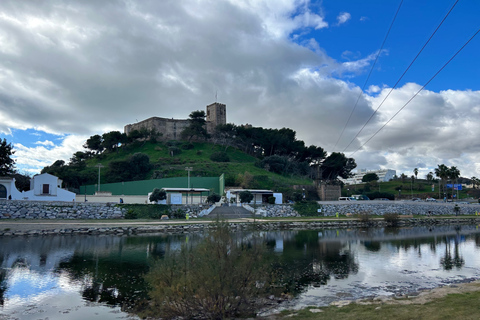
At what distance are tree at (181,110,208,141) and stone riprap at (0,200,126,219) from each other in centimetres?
5487

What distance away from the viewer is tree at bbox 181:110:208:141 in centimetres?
9295

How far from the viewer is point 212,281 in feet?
26.7

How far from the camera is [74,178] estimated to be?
6141 centimetres

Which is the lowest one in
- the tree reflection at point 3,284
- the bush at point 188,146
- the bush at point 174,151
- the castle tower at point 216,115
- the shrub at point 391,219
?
the shrub at point 391,219

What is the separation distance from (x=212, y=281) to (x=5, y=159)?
49.7 metres

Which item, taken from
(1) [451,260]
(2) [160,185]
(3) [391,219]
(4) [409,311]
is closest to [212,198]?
(2) [160,185]

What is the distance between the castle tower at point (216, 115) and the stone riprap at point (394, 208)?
193 feet

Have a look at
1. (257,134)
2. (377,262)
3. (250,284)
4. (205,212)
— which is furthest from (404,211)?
(250,284)

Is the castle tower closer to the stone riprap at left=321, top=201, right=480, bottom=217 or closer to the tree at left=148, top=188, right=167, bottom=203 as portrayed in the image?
the stone riprap at left=321, top=201, right=480, bottom=217

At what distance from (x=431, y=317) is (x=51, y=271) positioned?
15279mm

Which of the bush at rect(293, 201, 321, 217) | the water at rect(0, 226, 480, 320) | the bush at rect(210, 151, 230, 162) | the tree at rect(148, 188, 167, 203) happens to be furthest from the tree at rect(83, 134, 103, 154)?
the water at rect(0, 226, 480, 320)


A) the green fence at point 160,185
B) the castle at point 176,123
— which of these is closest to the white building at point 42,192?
the green fence at point 160,185

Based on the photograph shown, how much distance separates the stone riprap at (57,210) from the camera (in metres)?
35.0

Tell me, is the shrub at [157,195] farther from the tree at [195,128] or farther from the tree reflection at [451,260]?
the tree at [195,128]
